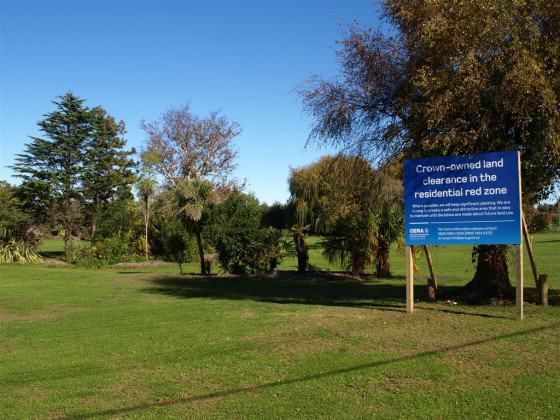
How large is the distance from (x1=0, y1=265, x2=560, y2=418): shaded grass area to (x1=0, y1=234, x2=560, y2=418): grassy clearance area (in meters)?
0.02

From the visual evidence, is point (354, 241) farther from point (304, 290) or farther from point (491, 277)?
point (491, 277)

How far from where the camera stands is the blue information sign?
403 inches

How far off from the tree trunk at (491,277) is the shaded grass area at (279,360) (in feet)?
2.86

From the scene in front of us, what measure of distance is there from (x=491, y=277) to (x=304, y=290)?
5437mm

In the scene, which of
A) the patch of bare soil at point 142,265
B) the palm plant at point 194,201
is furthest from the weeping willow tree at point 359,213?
the patch of bare soil at point 142,265

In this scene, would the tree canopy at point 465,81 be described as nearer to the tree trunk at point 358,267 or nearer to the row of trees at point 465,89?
the row of trees at point 465,89

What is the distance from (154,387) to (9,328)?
5.58 m

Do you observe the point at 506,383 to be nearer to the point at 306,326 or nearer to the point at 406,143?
the point at 306,326

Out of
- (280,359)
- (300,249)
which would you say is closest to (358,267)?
(300,249)

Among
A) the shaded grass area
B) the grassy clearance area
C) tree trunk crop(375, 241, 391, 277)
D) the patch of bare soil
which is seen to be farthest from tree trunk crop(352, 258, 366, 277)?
the patch of bare soil

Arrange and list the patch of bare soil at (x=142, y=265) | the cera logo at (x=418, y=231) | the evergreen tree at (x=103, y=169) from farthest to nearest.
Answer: the evergreen tree at (x=103, y=169)
the patch of bare soil at (x=142, y=265)
the cera logo at (x=418, y=231)

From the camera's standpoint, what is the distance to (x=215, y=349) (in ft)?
26.9

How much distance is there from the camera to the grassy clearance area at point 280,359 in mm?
5742

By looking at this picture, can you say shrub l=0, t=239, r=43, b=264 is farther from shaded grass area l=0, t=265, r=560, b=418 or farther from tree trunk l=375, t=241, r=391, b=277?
tree trunk l=375, t=241, r=391, b=277
